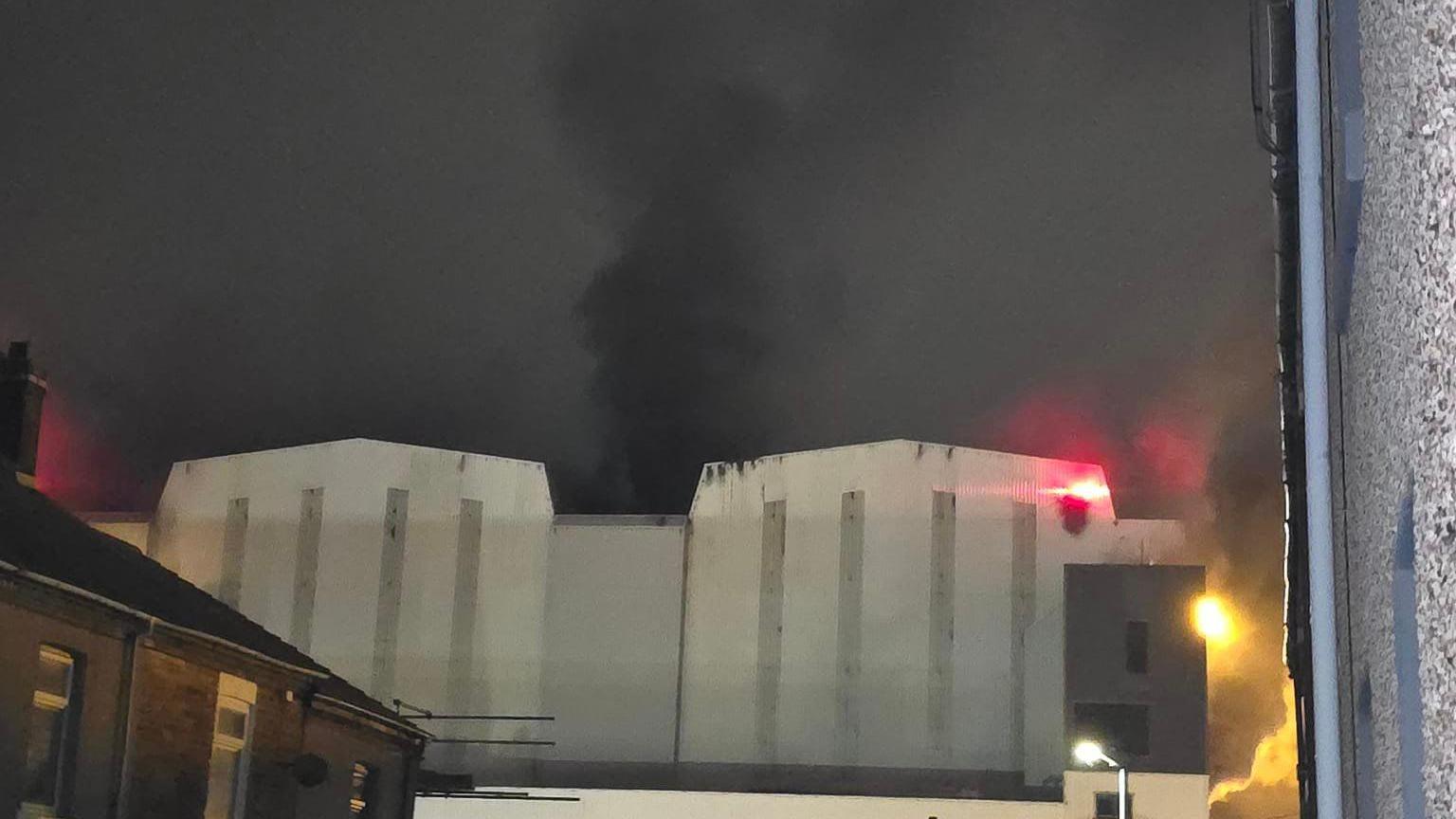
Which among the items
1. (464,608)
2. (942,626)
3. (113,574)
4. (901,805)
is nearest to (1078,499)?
(942,626)

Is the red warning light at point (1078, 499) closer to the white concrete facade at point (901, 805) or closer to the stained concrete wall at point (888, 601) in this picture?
→ the stained concrete wall at point (888, 601)

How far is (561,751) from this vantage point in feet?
113

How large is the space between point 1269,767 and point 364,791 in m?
22.4

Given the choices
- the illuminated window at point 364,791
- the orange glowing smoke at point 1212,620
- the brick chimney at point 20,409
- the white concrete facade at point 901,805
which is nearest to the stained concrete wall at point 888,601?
the orange glowing smoke at point 1212,620

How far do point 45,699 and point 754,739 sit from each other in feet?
77.8

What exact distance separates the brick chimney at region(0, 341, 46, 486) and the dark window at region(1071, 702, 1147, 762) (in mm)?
21890

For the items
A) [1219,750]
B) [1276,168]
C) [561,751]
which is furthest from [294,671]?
[1219,750]

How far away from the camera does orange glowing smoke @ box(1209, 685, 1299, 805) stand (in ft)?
109

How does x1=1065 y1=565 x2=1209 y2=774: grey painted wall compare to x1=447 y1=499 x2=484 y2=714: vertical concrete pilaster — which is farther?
x1=447 y1=499 x2=484 y2=714: vertical concrete pilaster

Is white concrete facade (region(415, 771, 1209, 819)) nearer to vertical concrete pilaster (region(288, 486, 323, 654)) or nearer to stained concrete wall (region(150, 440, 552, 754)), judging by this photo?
stained concrete wall (region(150, 440, 552, 754))

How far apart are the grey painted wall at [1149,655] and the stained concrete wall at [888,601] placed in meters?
1.12

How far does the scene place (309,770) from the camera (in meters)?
14.2

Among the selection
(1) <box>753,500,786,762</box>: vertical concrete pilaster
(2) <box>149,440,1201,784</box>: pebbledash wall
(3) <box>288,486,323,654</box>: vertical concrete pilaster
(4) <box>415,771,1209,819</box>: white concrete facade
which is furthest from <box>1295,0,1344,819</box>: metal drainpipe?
(3) <box>288,486,323,654</box>: vertical concrete pilaster

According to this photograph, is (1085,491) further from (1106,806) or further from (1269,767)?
(1106,806)
